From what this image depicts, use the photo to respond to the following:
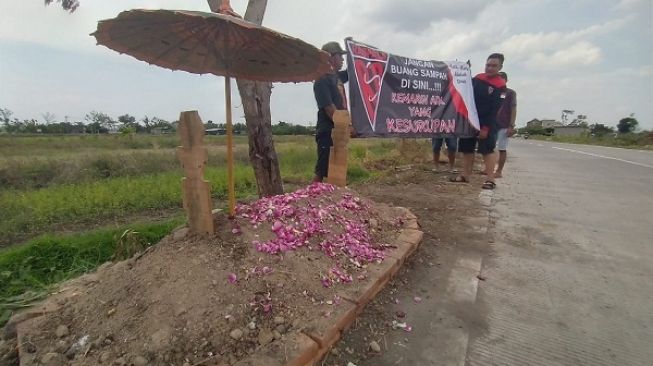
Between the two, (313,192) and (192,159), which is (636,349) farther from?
(192,159)

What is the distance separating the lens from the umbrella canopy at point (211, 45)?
196 centimetres

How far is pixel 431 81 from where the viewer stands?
5840 mm

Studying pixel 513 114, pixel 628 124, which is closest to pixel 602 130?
pixel 628 124

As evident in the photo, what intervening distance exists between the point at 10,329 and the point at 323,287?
1745mm

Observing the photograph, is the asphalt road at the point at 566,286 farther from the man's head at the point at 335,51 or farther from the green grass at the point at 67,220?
the green grass at the point at 67,220

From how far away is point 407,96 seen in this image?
17.9ft

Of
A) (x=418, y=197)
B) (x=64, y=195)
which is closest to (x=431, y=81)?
(x=418, y=197)

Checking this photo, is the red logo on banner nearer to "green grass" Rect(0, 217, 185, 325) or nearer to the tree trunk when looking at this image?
the tree trunk

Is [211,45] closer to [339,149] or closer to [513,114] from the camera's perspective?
[339,149]

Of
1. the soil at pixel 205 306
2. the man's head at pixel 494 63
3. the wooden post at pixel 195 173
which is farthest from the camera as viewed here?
the man's head at pixel 494 63

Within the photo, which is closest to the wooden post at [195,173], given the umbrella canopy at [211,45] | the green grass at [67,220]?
the umbrella canopy at [211,45]

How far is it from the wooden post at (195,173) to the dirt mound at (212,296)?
0.12 m

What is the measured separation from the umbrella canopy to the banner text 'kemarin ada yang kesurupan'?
187cm

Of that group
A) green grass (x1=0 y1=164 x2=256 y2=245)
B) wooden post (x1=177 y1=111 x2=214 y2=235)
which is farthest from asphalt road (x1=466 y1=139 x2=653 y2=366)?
green grass (x1=0 y1=164 x2=256 y2=245)
